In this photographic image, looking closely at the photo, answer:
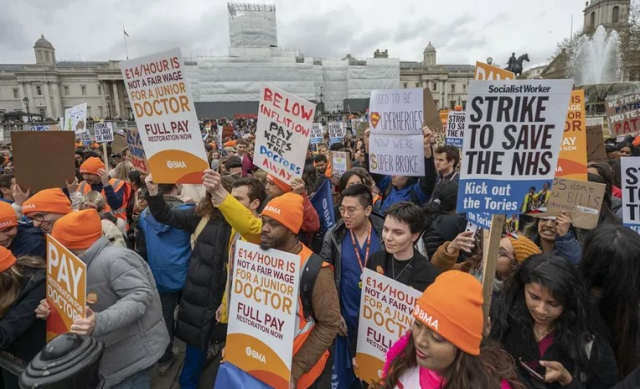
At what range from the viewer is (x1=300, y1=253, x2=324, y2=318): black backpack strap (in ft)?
7.68

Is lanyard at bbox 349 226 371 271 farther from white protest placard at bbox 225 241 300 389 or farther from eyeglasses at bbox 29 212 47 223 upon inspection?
eyeglasses at bbox 29 212 47 223

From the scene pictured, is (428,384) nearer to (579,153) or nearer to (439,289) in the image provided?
(439,289)

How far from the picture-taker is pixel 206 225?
331 centimetres

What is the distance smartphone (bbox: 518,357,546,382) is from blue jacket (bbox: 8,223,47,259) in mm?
3410

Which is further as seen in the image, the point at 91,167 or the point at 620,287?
the point at 91,167

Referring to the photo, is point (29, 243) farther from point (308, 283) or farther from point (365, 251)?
point (365, 251)

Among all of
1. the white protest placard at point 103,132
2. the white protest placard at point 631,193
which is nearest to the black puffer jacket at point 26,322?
the white protest placard at point 631,193

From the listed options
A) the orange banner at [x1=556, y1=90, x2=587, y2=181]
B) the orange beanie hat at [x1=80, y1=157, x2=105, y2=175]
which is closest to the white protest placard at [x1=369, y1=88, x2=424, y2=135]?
the orange banner at [x1=556, y1=90, x2=587, y2=181]

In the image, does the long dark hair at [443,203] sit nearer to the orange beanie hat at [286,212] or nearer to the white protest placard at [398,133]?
the white protest placard at [398,133]

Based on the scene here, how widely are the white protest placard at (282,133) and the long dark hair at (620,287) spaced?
238 cm

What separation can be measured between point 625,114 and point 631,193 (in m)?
4.73

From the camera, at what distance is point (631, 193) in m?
2.90

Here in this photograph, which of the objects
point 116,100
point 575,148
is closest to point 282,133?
point 575,148

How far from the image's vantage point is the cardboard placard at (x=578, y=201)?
10.2 feet
